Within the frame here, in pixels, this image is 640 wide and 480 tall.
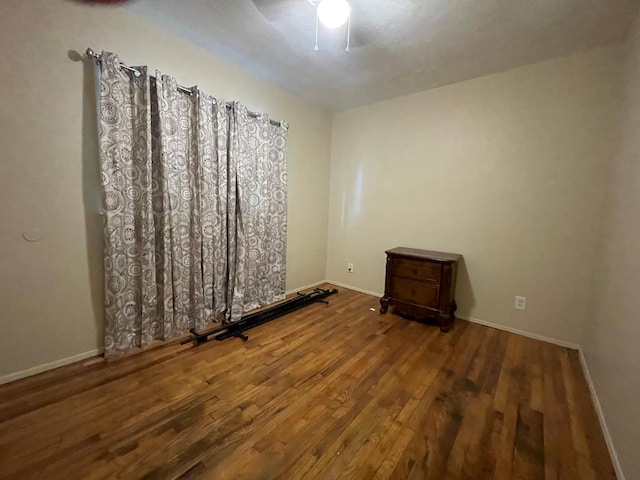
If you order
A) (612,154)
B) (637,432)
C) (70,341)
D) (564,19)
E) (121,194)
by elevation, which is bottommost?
(70,341)

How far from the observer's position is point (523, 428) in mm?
1412

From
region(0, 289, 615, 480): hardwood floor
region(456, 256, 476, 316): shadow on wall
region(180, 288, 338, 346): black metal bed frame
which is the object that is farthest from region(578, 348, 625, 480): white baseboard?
region(180, 288, 338, 346): black metal bed frame

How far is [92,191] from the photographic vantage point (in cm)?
181

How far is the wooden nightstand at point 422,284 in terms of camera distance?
2.49m

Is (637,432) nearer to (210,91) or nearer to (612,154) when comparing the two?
(612,154)

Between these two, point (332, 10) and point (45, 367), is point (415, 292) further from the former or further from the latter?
point (45, 367)

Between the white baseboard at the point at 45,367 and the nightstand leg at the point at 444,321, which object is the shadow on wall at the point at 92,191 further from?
the nightstand leg at the point at 444,321

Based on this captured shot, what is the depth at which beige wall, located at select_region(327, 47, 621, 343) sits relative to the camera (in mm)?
2139

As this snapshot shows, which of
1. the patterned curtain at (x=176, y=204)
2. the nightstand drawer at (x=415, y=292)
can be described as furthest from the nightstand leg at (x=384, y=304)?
the patterned curtain at (x=176, y=204)

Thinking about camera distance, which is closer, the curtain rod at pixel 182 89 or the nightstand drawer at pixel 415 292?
the curtain rod at pixel 182 89

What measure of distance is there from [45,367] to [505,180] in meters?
3.87

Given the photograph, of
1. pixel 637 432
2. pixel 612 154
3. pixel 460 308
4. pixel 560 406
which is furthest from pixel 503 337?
pixel 612 154

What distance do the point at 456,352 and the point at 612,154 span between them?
74.7 inches

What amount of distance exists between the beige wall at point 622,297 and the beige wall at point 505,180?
0.22 meters
